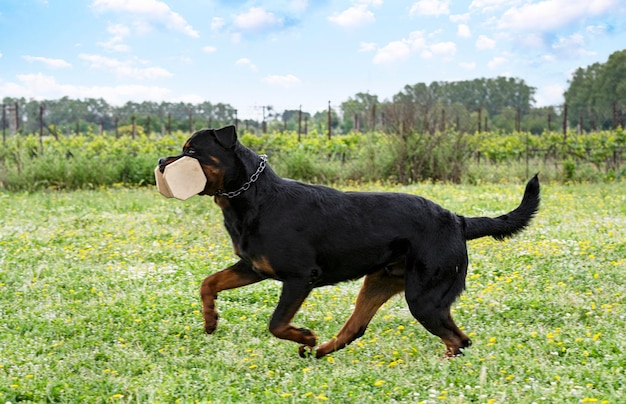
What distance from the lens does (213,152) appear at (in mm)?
4906

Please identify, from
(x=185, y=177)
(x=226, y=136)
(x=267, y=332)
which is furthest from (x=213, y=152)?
(x=267, y=332)

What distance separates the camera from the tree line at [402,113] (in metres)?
22.0

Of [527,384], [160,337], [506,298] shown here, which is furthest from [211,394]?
[506,298]

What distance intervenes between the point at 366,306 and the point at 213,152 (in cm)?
170

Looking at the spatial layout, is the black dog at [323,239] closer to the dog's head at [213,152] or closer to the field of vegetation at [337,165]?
the dog's head at [213,152]

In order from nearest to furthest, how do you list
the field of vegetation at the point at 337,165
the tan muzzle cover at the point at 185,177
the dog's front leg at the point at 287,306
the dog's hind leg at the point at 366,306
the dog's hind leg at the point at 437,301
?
the tan muzzle cover at the point at 185,177 → the dog's front leg at the point at 287,306 → the dog's hind leg at the point at 437,301 → the dog's hind leg at the point at 366,306 → the field of vegetation at the point at 337,165

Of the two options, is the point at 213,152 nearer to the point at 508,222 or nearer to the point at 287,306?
the point at 287,306

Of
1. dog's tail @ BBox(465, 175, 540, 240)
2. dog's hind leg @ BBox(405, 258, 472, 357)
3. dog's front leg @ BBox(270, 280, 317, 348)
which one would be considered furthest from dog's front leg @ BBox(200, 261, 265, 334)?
dog's tail @ BBox(465, 175, 540, 240)

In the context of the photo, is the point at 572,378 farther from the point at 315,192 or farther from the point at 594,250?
the point at 594,250

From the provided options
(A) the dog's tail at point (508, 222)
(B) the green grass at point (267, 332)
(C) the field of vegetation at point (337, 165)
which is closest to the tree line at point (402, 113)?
(C) the field of vegetation at point (337, 165)

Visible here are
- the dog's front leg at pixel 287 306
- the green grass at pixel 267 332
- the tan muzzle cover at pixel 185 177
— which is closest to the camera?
the green grass at pixel 267 332

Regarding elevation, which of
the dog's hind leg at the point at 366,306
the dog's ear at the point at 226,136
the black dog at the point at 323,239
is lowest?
the dog's hind leg at the point at 366,306

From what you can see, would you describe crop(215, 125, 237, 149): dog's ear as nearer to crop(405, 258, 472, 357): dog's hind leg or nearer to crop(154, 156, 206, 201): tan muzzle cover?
crop(154, 156, 206, 201): tan muzzle cover

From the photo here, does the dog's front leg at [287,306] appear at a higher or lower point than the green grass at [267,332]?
higher
